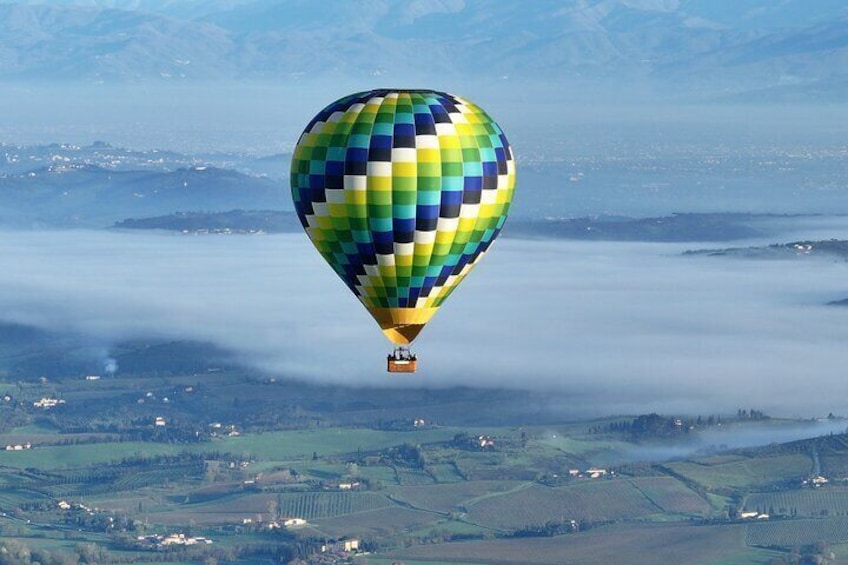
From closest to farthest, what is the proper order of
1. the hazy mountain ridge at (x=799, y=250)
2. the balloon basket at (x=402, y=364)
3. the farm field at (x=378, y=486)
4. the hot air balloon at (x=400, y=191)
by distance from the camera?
the balloon basket at (x=402, y=364) < the hot air balloon at (x=400, y=191) < the farm field at (x=378, y=486) < the hazy mountain ridge at (x=799, y=250)

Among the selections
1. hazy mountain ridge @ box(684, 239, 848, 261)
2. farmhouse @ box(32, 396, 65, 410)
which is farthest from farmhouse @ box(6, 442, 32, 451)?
hazy mountain ridge @ box(684, 239, 848, 261)

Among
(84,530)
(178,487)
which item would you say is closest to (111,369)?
(178,487)

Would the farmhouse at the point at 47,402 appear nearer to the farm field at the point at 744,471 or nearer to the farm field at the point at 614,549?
the farm field at the point at 744,471

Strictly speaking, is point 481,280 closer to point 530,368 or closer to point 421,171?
point 530,368

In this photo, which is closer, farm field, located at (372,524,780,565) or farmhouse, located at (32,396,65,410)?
farm field, located at (372,524,780,565)

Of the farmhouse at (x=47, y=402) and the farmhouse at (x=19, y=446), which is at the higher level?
the farmhouse at (x=47, y=402)

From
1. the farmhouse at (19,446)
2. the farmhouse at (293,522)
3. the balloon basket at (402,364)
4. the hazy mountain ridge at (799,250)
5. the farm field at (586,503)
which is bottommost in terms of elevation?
the farmhouse at (19,446)

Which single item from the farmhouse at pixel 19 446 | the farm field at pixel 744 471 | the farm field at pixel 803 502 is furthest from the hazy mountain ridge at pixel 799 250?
the farm field at pixel 803 502

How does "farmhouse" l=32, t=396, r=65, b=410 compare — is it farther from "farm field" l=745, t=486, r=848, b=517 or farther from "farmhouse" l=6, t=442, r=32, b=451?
"farm field" l=745, t=486, r=848, b=517
